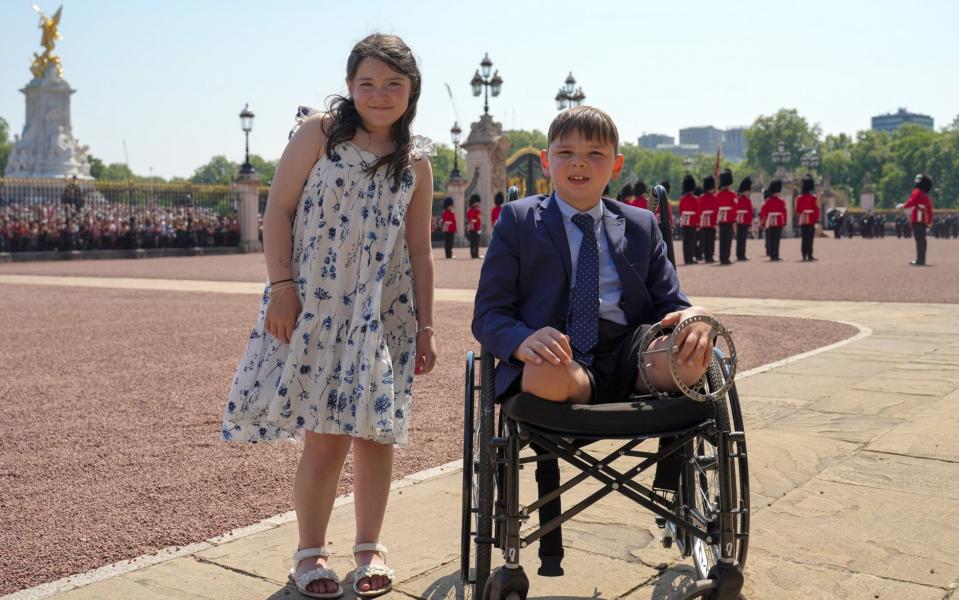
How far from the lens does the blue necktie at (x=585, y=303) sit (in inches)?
106

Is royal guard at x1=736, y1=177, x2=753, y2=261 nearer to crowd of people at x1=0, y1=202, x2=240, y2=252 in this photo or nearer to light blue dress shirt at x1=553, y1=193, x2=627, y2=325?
crowd of people at x1=0, y1=202, x2=240, y2=252

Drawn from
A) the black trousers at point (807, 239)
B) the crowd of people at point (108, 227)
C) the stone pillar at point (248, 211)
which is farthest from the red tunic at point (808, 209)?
the crowd of people at point (108, 227)

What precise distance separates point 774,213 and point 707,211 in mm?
2318

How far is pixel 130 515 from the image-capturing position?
363cm

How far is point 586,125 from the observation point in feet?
8.91

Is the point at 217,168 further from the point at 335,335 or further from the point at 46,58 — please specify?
the point at 335,335

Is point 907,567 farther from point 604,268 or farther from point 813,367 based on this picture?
point 813,367

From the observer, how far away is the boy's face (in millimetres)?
2740

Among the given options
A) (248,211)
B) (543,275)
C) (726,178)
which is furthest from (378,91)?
(248,211)

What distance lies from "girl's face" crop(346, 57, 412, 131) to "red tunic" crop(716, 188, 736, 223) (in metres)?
21.4

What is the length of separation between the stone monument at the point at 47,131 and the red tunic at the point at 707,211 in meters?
26.9

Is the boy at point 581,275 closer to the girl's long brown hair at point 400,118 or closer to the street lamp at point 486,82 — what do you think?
the girl's long brown hair at point 400,118

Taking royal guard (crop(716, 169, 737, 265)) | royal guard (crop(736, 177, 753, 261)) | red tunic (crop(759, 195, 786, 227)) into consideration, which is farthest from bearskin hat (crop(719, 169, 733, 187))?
red tunic (crop(759, 195, 786, 227))

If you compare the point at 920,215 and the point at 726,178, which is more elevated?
the point at 726,178
